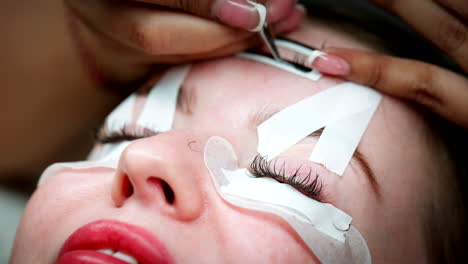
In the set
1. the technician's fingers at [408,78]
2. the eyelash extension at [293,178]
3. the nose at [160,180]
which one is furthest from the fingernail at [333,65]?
the nose at [160,180]

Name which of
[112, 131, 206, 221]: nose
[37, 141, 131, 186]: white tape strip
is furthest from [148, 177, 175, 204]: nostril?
[37, 141, 131, 186]: white tape strip

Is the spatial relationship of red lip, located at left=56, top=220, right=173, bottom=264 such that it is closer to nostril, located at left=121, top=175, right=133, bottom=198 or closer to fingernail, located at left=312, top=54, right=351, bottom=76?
nostril, located at left=121, top=175, right=133, bottom=198

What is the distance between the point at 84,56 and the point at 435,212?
1.13 metres

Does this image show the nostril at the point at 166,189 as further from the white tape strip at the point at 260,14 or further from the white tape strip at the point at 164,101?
the white tape strip at the point at 260,14

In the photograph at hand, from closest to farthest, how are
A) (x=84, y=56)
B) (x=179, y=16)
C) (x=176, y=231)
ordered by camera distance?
(x=176, y=231), (x=179, y=16), (x=84, y=56)

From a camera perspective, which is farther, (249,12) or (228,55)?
(228,55)

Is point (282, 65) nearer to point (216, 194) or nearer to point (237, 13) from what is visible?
point (237, 13)

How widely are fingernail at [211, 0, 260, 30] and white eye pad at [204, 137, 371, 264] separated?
0.28 meters

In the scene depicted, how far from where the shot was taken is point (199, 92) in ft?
2.97

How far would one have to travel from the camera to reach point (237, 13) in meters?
0.83

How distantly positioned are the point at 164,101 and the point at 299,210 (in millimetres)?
413

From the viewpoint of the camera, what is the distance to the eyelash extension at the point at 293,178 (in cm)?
75

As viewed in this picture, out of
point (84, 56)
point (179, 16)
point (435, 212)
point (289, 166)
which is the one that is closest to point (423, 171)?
point (435, 212)

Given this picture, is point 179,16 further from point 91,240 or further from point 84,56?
point 84,56
